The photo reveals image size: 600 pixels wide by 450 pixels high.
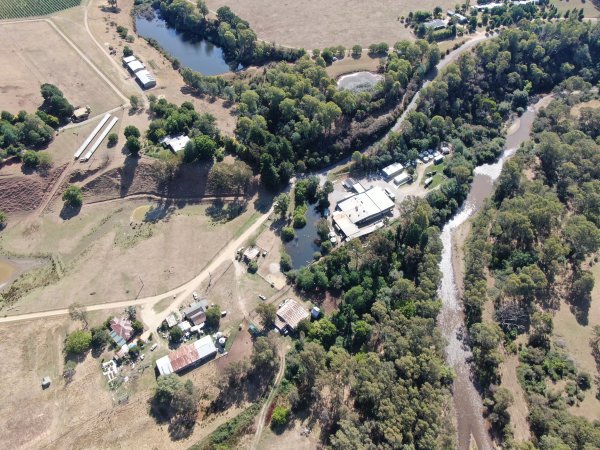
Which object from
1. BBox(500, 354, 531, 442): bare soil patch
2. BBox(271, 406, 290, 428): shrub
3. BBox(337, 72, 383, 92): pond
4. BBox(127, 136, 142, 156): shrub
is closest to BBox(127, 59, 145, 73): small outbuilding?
BBox(127, 136, 142, 156): shrub

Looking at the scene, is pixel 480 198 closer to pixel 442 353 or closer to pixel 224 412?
pixel 442 353

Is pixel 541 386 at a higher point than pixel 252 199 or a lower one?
lower

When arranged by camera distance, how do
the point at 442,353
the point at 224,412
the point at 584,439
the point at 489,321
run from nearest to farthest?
the point at 584,439 < the point at 224,412 < the point at 442,353 < the point at 489,321

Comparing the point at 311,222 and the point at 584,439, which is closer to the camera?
the point at 584,439

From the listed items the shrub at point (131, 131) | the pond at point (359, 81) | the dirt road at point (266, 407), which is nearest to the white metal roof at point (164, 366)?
the dirt road at point (266, 407)

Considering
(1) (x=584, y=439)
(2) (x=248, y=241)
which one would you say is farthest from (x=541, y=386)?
(2) (x=248, y=241)

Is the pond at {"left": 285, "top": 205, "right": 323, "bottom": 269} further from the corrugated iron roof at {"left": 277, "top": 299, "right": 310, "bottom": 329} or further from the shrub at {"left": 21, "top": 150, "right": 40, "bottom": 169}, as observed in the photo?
the shrub at {"left": 21, "top": 150, "right": 40, "bottom": 169}
